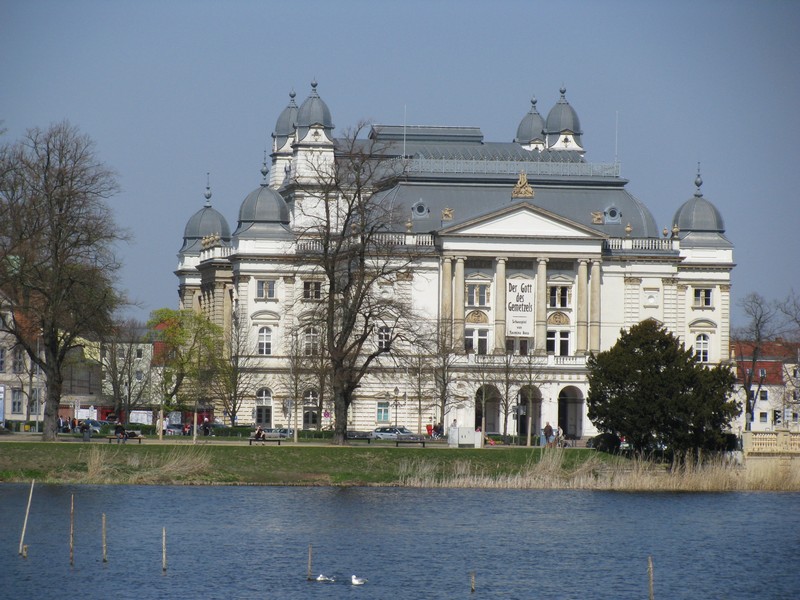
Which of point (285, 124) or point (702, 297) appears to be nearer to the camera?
point (702, 297)

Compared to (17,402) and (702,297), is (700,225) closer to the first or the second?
(702,297)

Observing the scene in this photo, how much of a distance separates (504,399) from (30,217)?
156 feet

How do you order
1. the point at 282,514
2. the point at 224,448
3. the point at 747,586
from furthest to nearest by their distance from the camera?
the point at 224,448 < the point at 282,514 < the point at 747,586

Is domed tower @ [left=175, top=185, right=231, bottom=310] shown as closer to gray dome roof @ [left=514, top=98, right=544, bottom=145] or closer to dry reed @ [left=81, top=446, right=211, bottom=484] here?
gray dome roof @ [left=514, top=98, right=544, bottom=145]

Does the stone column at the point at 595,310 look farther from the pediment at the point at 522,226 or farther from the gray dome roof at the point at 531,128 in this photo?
the gray dome roof at the point at 531,128

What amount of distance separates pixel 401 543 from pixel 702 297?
290ft

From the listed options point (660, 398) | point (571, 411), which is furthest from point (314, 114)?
point (660, 398)

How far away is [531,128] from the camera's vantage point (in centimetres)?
17800

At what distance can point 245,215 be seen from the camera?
152 metres

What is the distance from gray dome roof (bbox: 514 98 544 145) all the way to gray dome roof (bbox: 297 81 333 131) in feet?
71.1

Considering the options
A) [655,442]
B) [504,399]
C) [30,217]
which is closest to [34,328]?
[30,217]

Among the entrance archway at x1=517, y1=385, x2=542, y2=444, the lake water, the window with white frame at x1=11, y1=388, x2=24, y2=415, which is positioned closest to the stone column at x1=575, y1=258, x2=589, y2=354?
the entrance archway at x1=517, y1=385, x2=542, y2=444

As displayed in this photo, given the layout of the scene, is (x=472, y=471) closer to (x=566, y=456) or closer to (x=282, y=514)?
(x=566, y=456)

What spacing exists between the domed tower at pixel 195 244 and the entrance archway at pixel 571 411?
130 feet
